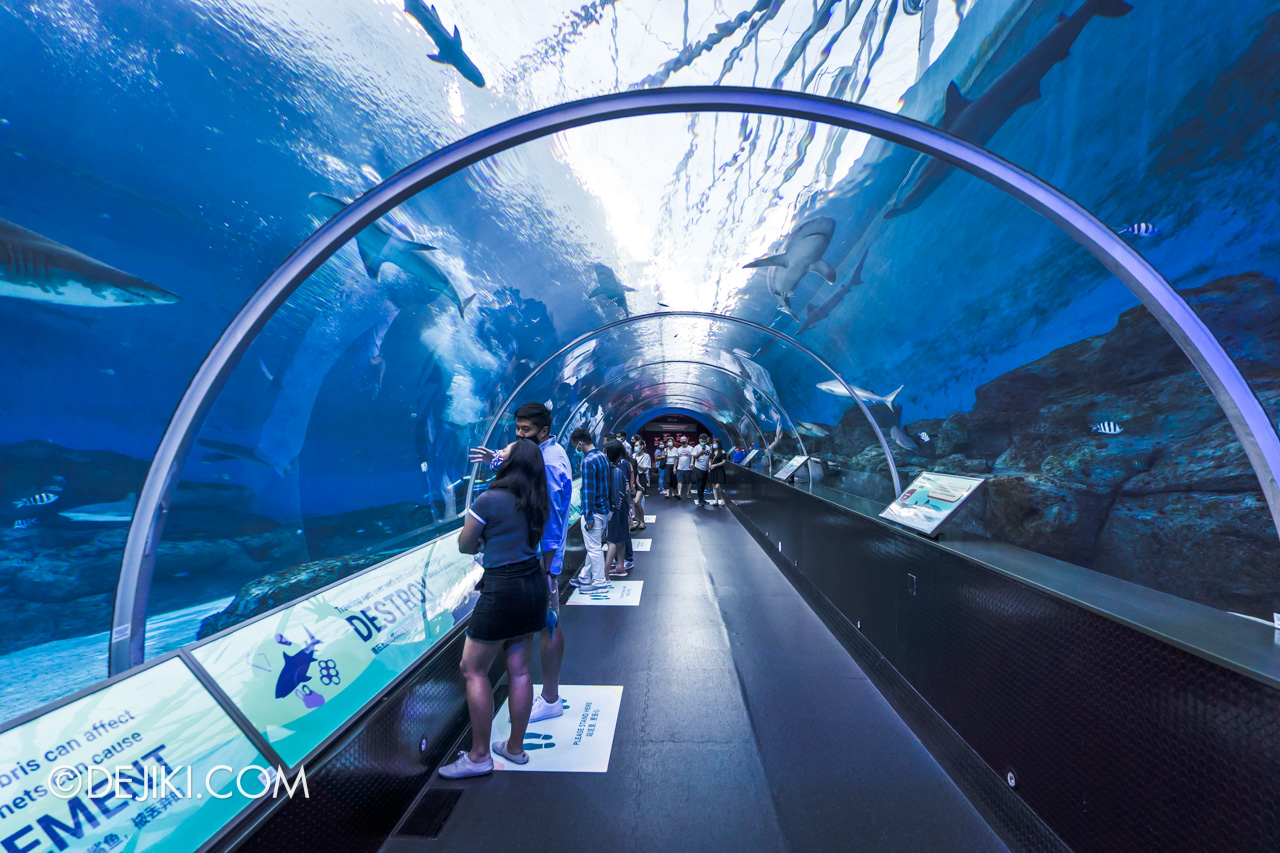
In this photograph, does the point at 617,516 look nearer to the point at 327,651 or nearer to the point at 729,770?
the point at 729,770

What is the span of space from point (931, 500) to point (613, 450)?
3.40 metres

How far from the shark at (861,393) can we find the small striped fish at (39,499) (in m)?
10.9

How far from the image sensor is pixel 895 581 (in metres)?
3.70

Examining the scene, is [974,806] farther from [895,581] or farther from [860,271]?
[860,271]

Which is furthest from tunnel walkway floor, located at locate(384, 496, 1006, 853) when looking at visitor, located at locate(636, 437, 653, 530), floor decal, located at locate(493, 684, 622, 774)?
visitor, located at locate(636, 437, 653, 530)

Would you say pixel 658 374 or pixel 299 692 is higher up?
pixel 658 374

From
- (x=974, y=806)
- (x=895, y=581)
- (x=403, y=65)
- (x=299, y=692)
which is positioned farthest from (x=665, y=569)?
(x=403, y=65)

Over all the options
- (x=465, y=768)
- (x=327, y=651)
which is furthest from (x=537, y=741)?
(x=327, y=651)

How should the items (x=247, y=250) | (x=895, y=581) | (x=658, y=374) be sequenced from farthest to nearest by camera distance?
(x=658, y=374) < (x=247, y=250) < (x=895, y=581)

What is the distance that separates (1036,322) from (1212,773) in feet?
14.1

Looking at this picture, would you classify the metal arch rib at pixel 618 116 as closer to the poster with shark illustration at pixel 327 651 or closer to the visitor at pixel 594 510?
the poster with shark illustration at pixel 327 651

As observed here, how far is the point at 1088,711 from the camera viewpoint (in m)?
1.96

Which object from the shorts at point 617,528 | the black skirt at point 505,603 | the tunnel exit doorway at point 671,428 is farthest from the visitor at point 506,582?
the tunnel exit doorway at point 671,428

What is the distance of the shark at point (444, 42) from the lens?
2646mm
